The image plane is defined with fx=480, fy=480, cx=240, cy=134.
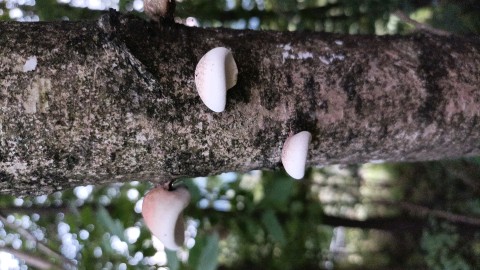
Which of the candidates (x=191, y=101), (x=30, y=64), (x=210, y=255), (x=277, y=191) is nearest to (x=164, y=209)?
(x=191, y=101)

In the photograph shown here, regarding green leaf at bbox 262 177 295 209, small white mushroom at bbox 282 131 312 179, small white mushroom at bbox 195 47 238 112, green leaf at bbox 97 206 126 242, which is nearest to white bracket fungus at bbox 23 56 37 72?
small white mushroom at bbox 195 47 238 112

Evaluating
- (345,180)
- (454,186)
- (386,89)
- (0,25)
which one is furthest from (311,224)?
(0,25)

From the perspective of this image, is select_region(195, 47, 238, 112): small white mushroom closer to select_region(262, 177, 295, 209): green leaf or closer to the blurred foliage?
the blurred foliage

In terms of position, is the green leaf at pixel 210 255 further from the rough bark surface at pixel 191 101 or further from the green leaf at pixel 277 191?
the green leaf at pixel 277 191

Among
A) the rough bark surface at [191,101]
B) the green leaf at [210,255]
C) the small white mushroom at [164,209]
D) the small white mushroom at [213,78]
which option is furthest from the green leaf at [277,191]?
the small white mushroom at [213,78]

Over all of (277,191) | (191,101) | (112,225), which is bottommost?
(112,225)

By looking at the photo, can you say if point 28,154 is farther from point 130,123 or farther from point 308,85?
point 308,85

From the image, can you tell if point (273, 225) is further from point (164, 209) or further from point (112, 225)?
point (164, 209)

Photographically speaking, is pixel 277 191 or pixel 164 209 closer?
pixel 164 209
